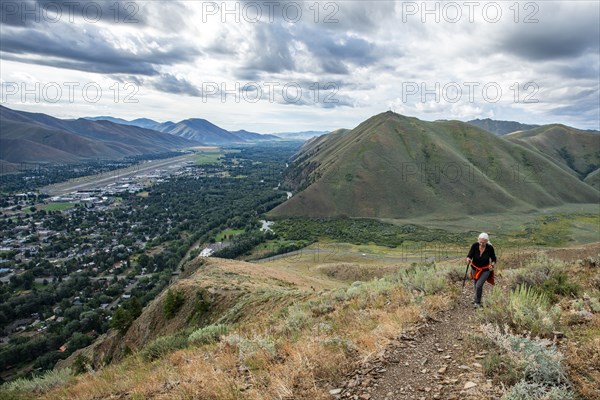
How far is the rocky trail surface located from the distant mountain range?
107384 millimetres

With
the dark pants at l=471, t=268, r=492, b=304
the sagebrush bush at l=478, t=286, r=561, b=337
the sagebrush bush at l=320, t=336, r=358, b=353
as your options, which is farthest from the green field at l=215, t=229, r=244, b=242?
the sagebrush bush at l=478, t=286, r=561, b=337

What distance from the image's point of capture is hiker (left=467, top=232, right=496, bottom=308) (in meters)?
9.12

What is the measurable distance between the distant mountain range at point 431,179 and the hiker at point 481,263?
104770 mm

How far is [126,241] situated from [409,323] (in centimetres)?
10286

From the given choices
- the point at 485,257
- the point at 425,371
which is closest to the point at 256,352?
the point at 425,371

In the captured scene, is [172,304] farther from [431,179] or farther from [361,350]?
[431,179]

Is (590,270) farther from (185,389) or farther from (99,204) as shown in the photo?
(99,204)

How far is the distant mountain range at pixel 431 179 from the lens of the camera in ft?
388

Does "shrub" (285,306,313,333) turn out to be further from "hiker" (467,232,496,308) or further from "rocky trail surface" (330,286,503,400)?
"hiker" (467,232,496,308)

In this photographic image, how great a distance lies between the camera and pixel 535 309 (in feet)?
22.8

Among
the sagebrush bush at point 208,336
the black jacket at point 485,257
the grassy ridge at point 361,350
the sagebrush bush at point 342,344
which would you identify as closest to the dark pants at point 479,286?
the black jacket at point 485,257

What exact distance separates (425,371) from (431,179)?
134 m

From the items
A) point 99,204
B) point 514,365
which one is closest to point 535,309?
point 514,365

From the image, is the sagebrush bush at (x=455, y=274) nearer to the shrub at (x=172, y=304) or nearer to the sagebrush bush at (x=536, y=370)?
the sagebrush bush at (x=536, y=370)
